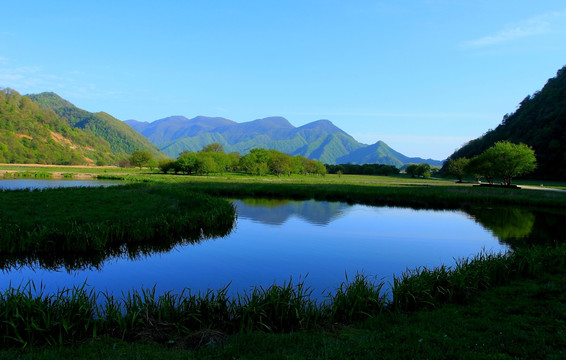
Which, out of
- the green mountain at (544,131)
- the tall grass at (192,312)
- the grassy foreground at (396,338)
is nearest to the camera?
the grassy foreground at (396,338)

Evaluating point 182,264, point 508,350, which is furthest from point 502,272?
point 182,264

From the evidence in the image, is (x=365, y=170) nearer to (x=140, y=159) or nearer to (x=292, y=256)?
(x=140, y=159)

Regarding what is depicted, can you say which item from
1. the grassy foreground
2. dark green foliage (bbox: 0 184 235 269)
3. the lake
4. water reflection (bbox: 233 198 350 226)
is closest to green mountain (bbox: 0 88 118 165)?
the lake

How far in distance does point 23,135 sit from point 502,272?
223m

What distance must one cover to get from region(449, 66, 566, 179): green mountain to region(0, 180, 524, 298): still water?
94775mm

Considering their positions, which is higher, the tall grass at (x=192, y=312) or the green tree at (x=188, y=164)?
the green tree at (x=188, y=164)

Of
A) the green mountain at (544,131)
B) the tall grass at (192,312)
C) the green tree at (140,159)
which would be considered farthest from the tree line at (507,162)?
the green tree at (140,159)

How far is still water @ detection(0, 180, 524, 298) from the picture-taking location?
14.0 metres

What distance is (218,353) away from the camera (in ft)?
22.6

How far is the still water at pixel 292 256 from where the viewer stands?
45.9ft

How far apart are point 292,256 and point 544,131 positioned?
133 metres

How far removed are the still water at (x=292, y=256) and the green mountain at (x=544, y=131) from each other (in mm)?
94775

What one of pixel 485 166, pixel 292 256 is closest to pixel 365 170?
pixel 485 166

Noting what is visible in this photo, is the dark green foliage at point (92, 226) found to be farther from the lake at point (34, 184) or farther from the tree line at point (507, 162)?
the tree line at point (507, 162)
